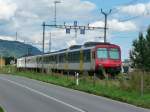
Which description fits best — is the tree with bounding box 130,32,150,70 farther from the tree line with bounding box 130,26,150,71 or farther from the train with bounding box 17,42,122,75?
the train with bounding box 17,42,122,75

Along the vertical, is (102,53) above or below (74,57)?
above

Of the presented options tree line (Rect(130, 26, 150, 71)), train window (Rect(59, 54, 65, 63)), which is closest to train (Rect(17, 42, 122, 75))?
train window (Rect(59, 54, 65, 63))

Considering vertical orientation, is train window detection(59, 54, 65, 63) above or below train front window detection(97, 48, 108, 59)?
below

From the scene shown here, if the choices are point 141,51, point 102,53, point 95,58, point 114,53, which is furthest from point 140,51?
point 95,58

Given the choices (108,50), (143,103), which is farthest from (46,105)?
(108,50)

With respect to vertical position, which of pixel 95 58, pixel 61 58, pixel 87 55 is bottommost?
pixel 61 58

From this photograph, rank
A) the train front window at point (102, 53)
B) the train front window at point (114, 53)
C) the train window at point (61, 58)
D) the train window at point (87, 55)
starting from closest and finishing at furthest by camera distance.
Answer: the train front window at point (102, 53)
the train window at point (87, 55)
the train front window at point (114, 53)
the train window at point (61, 58)

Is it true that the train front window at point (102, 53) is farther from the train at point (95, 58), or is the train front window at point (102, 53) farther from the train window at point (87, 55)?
the train window at point (87, 55)

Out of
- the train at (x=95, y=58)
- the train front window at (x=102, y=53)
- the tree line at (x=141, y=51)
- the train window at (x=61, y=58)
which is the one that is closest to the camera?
the train at (x=95, y=58)

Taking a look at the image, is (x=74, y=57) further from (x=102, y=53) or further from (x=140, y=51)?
(x=140, y=51)

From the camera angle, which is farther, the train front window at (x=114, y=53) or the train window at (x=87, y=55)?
the train front window at (x=114, y=53)

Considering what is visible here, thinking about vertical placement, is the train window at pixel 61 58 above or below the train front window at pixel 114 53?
below

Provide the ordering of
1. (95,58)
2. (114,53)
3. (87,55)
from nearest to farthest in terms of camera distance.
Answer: (95,58) → (87,55) → (114,53)

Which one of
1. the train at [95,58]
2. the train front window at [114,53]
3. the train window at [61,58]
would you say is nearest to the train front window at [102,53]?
the train at [95,58]
